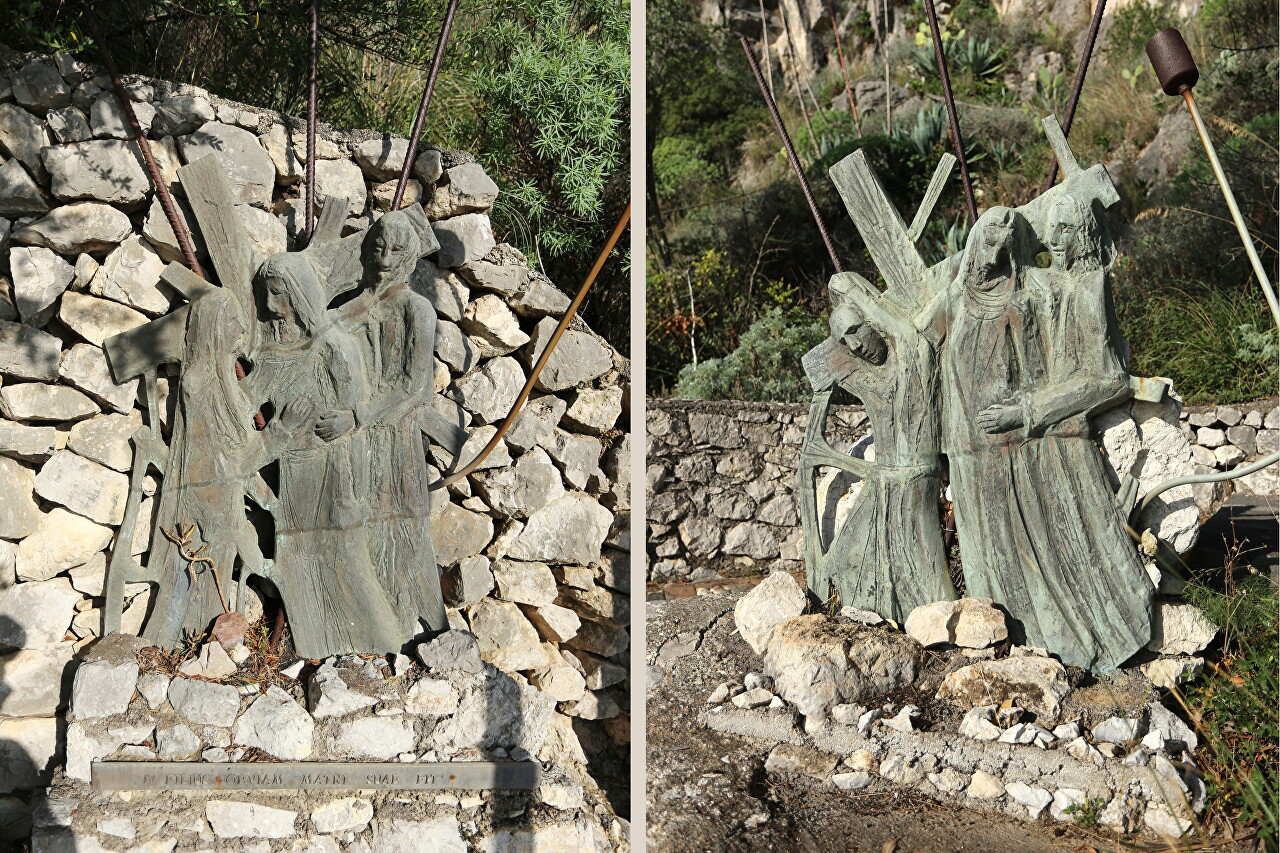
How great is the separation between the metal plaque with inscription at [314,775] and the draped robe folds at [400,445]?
0.46 m

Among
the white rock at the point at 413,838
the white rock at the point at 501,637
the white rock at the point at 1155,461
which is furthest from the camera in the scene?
the white rock at the point at 501,637

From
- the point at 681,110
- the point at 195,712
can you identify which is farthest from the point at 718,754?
the point at 681,110

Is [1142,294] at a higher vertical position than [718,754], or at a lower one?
higher

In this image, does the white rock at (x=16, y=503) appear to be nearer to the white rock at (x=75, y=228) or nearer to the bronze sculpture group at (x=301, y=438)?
the bronze sculpture group at (x=301, y=438)

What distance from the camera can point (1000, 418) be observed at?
3.66 metres

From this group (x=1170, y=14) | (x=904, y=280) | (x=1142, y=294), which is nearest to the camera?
(x=904, y=280)

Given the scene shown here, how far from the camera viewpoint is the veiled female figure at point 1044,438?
354 cm

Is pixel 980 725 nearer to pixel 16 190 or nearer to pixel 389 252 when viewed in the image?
pixel 389 252

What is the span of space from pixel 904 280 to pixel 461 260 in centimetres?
164

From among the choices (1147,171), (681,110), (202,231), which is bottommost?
(202,231)

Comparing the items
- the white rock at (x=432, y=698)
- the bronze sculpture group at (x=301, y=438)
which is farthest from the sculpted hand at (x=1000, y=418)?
the white rock at (x=432, y=698)

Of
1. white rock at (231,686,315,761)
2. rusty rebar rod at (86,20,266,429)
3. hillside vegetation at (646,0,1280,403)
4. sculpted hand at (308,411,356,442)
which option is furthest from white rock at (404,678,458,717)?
hillside vegetation at (646,0,1280,403)

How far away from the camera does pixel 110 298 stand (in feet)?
11.5

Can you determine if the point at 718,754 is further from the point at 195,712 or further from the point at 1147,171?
the point at 1147,171
